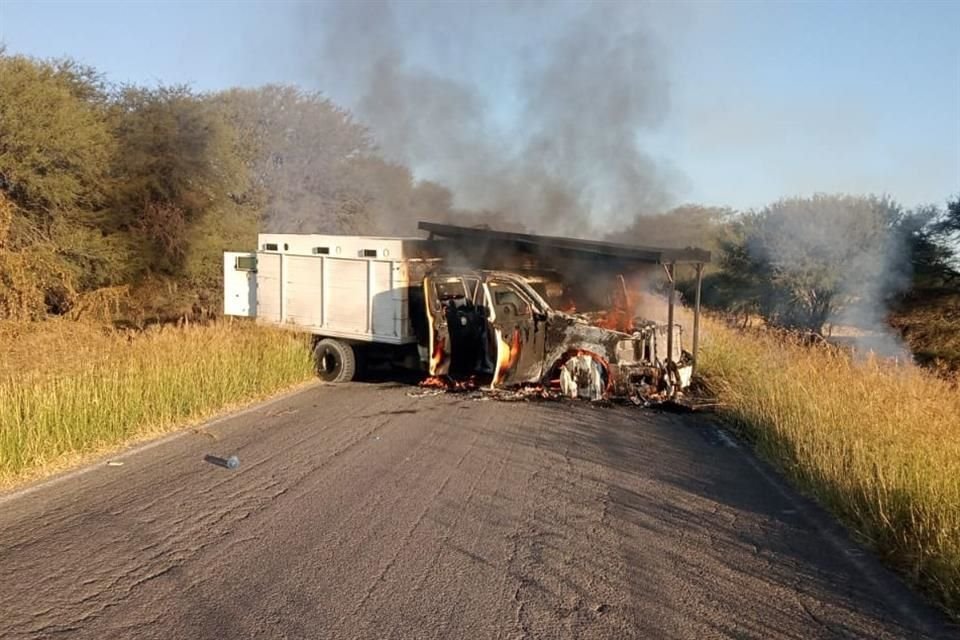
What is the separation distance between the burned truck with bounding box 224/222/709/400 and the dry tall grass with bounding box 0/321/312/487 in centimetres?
99

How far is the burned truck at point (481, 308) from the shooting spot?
11.5 m

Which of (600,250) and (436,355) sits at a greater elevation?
(600,250)

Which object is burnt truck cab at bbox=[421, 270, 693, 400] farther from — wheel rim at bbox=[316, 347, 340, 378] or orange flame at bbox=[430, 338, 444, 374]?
wheel rim at bbox=[316, 347, 340, 378]

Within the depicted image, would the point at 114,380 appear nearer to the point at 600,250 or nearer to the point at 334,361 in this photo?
the point at 334,361

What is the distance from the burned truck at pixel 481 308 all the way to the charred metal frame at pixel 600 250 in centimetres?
2

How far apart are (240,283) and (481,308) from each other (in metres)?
5.23

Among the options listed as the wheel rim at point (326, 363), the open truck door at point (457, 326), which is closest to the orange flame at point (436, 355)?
the open truck door at point (457, 326)

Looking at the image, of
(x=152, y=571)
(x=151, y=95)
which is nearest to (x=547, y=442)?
(x=152, y=571)

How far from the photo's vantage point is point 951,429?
682cm

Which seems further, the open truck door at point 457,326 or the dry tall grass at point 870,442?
the open truck door at point 457,326

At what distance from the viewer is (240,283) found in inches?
590

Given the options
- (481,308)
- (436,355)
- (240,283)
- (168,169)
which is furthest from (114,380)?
(168,169)

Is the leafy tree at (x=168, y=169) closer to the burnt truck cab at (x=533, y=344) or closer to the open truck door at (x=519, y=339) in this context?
the burnt truck cab at (x=533, y=344)

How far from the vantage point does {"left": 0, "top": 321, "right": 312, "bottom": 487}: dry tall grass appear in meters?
7.17
